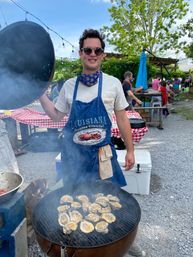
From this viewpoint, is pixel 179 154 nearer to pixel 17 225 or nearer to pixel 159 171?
pixel 159 171

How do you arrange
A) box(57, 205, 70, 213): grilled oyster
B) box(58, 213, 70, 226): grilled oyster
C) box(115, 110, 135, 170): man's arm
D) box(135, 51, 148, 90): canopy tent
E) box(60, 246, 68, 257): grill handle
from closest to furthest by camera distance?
1. box(60, 246, 68, 257): grill handle
2. box(58, 213, 70, 226): grilled oyster
3. box(57, 205, 70, 213): grilled oyster
4. box(115, 110, 135, 170): man's arm
5. box(135, 51, 148, 90): canopy tent

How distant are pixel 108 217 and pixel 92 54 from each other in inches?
56.5

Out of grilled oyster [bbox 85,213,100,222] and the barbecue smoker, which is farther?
grilled oyster [bbox 85,213,100,222]

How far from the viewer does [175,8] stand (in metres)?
19.1

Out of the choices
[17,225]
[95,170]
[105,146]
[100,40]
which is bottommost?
[17,225]

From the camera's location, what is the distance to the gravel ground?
286 centimetres

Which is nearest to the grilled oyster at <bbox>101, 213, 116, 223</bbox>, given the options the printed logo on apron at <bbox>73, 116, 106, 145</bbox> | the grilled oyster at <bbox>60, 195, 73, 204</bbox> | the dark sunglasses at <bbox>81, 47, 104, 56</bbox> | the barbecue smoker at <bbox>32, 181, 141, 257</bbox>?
the barbecue smoker at <bbox>32, 181, 141, 257</bbox>

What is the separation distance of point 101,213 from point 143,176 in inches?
75.8

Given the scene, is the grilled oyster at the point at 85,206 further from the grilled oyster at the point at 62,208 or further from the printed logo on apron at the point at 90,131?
the printed logo on apron at the point at 90,131

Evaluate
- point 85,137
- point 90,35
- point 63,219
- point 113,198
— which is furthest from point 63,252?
point 90,35

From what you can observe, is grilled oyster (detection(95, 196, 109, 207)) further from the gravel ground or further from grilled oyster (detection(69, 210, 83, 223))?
the gravel ground

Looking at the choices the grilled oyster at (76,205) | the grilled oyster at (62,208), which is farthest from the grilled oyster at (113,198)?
the grilled oyster at (62,208)

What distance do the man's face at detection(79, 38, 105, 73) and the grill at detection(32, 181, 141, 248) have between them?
3.75ft

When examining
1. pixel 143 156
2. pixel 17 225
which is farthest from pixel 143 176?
pixel 17 225
